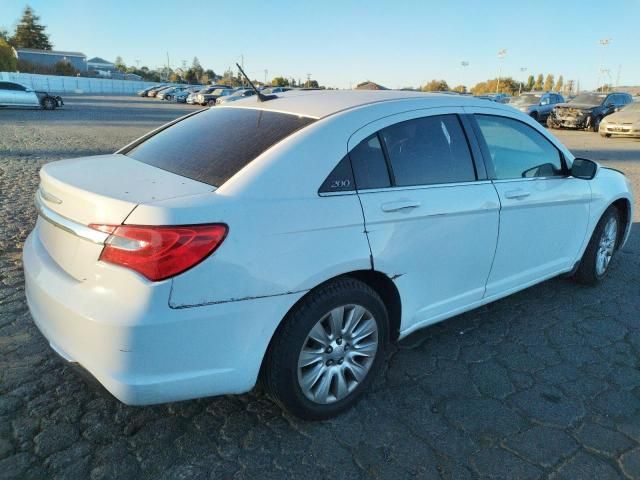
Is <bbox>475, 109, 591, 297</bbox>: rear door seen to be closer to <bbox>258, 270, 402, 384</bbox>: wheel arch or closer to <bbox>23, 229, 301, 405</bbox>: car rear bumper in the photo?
<bbox>258, 270, 402, 384</bbox>: wheel arch

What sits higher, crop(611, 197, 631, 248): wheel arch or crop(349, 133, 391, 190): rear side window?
crop(349, 133, 391, 190): rear side window

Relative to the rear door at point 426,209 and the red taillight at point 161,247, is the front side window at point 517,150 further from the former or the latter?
the red taillight at point 161,247

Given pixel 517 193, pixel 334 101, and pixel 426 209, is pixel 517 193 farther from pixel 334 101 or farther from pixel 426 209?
pixel 334 101

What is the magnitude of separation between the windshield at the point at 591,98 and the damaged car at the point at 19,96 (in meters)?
27.8

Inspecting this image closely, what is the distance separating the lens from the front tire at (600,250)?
4262mm

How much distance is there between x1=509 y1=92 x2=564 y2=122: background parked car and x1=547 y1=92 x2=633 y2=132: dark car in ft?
3.14

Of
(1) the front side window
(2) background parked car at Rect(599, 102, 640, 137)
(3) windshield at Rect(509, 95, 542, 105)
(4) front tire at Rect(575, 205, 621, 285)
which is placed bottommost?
(4) front tire at Rect(575, 205, 621, 285)

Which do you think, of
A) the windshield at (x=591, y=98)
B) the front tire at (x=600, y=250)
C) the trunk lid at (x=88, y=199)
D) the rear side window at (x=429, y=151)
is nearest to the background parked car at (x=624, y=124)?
the windshield at (x=591, y=98)

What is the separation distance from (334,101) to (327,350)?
4.65ft

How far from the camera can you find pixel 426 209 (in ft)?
8.90

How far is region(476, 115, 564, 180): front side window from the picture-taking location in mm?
3303

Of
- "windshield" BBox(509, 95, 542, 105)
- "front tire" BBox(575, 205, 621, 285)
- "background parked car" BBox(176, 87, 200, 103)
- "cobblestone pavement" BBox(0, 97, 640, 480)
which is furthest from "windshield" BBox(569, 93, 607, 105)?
"background parked car" BBox(176, 87, 200, 103)

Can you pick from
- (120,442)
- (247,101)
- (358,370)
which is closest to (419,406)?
(358,370)

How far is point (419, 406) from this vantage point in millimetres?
2740
